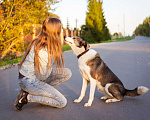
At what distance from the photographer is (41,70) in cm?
357

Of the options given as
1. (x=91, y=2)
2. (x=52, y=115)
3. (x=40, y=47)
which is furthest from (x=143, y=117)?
(x=91, y=2)

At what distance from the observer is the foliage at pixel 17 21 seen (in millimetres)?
10175

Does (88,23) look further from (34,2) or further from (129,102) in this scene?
(129,102)

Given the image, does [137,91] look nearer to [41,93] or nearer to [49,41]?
[41,93]

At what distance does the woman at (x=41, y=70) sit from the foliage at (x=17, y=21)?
6918 mm

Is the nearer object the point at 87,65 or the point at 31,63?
the point at 31,63

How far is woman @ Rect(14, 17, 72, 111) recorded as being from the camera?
3459mm

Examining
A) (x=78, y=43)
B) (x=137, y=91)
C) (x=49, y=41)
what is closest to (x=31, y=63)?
(x=49, y=41)

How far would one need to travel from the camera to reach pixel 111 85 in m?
3.80

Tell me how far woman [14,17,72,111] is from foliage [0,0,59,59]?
22.7 ft

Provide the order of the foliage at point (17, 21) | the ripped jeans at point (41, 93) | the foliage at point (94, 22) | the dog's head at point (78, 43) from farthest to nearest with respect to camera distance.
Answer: the foliage at point (94, 22), the foliage at point (17, 21), the dog's head at point (78, 43), the ripped jeans at point (41, 93)

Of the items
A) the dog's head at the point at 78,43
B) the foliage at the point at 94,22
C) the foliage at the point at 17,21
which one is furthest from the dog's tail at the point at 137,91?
the foliage at the point at 94,22

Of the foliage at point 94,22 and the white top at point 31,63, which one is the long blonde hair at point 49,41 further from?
the foliage at point 94,22

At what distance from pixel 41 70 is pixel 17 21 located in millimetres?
7722
